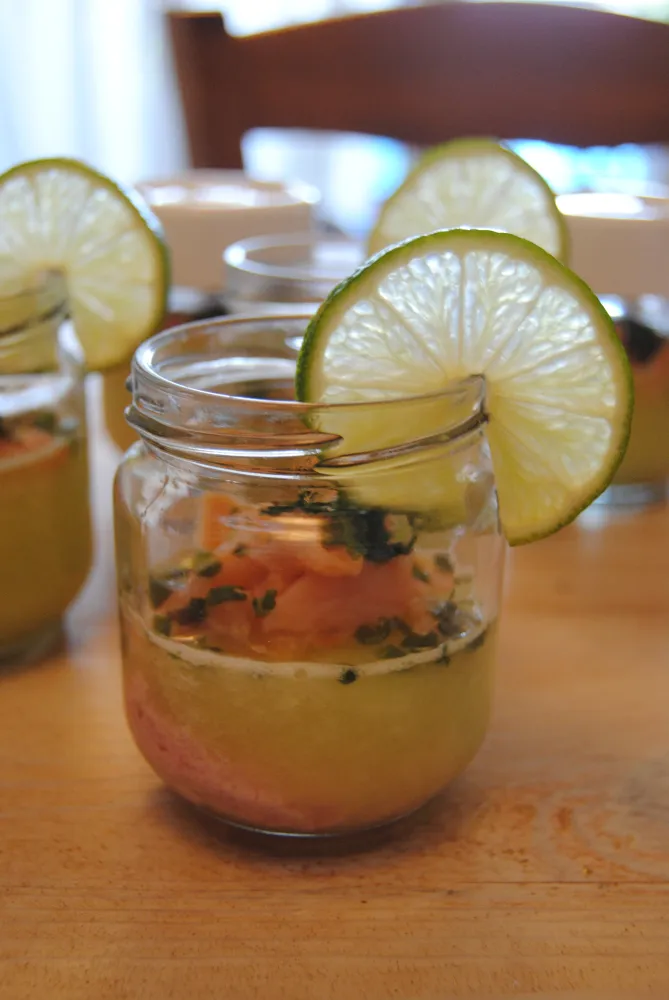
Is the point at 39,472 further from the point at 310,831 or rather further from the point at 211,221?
the point at 211,221

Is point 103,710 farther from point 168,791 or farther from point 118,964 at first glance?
point 118,964

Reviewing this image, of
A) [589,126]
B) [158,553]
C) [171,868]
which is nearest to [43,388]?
[158,553]

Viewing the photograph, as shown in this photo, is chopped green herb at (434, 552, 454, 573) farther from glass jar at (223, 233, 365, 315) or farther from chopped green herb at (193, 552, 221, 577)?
glass jar at (223, 233, 365, 315)

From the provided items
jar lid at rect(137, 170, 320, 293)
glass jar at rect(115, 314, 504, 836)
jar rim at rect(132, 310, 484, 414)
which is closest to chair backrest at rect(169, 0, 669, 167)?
jar lid at rect(137, 170, 320, 293)

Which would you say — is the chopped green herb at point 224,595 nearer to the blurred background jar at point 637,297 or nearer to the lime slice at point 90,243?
the lime slice at point 90,243

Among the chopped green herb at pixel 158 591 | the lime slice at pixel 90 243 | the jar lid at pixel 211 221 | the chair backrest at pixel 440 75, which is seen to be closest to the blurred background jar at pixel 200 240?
the jar lid at pixel 211 221
